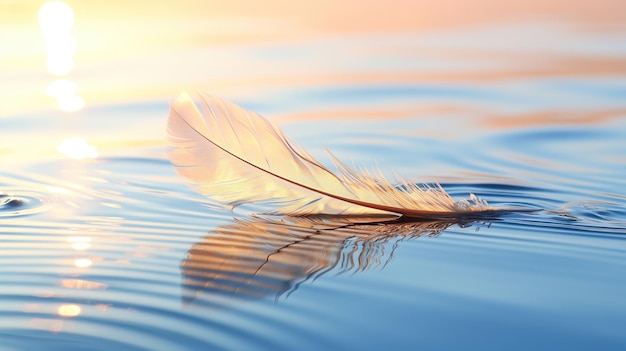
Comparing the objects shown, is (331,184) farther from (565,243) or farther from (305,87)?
(305,87)

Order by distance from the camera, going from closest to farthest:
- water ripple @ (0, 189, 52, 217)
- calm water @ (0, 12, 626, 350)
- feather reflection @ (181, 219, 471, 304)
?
calm water @ (0, 12, 626, 350) → feather reflection @ (181, 219, 471, 304) → water ripple @ (0, 189, 52, 217)

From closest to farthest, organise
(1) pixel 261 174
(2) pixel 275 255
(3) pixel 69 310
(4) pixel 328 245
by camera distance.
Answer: (3) pixel 69 310
(2) pixel 275 255
(4) pixel 328 245
(1) pixel 261 174

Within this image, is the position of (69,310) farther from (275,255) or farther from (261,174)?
(261,174)

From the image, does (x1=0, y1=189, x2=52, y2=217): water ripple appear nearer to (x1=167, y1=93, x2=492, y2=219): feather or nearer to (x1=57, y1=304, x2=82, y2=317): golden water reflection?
(x1=167, y1=93, x2=492, y2=219): feather

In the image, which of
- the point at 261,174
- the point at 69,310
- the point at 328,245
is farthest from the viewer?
the point at 261,174

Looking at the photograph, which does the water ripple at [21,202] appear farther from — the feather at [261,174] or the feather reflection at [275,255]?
the feather reflection at [275,255]

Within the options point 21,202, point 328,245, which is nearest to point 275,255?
point 328,245

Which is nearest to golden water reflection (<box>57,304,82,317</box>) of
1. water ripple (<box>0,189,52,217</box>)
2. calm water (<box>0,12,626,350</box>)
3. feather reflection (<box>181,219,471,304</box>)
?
calm water (<box>0,12,626,350</box>)

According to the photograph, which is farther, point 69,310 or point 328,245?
point 328,245
